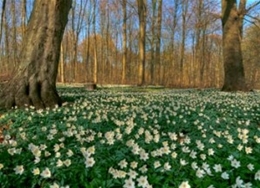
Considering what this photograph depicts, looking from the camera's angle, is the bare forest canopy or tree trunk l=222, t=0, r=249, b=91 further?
the bare forest canopy

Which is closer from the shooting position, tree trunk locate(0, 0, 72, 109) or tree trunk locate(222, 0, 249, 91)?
tree trunk locate(0, 0, 72, 109)

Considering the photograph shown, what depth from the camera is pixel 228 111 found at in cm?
739

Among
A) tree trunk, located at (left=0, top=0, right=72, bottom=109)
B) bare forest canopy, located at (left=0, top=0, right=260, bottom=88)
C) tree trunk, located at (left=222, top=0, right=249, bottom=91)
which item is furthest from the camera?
bare forest canopy, located at (left=0, top=0, right=260, bottom=88)

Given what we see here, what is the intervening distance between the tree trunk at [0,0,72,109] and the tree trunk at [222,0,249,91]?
10414 millimetres

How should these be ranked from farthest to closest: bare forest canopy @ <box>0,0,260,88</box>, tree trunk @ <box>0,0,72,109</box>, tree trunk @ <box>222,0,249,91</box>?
bare forest canopy @ <box>0,0,260,88</box>
tree trunk @ <box>222,0,249,91</box>
tree trunk @ <box>0,0,72,109</box>

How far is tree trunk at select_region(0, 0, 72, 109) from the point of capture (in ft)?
23.5

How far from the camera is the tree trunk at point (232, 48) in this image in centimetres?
1584

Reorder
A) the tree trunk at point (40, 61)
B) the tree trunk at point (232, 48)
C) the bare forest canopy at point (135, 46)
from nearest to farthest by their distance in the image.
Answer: the tree trunk at point (40, 61) → the tree trunk at point (232, 48) → the bare forest canopy at point (135, 46)

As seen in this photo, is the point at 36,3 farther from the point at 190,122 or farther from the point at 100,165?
the point at 100,165

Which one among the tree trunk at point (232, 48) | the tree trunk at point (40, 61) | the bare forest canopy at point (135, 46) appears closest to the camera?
the tree trunk at point (40, 61)

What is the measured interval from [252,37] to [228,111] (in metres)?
31.4

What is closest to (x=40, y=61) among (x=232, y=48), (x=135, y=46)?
(x=232, y=48)

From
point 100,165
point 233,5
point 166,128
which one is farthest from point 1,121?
point 233,5

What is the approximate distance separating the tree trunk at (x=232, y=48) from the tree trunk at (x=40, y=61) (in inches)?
410
